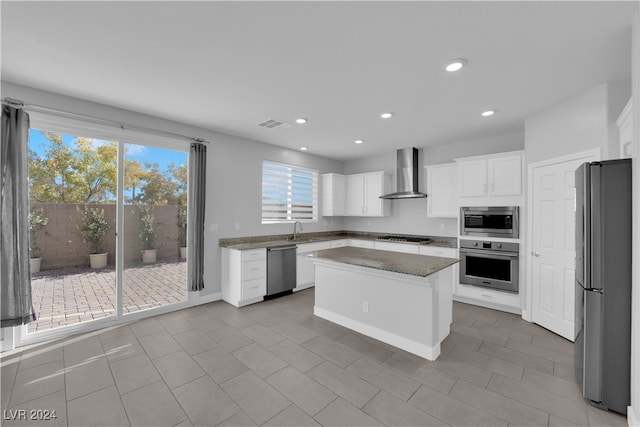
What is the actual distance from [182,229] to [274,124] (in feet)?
6.70

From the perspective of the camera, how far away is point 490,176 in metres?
3.96

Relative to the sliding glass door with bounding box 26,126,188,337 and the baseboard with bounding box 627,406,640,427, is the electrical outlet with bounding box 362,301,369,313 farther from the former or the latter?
the sliding glass door with bounding box 26,126,188,337

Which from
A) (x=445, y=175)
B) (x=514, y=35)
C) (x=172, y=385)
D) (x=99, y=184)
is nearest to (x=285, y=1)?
(x=514, y=35)

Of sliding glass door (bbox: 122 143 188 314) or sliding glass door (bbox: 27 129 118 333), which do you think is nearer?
sliding glass door (bbox: 27 129 118 333)

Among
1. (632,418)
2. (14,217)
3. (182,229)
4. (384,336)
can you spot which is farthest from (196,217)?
(632,418)

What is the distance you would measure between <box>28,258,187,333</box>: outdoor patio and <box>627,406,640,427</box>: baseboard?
180 inches

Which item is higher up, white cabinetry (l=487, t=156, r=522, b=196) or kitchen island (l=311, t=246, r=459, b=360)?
white cabinetry (l=487, t=156, r=522, b=196)

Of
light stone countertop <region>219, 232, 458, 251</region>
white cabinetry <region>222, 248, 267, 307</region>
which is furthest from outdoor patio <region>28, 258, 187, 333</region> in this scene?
light stone countertop <region>219, 232, 458, 251</region>

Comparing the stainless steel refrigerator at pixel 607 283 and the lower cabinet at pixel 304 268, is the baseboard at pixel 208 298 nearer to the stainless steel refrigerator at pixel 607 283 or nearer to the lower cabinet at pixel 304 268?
the lower cabinet at pixel 304 268

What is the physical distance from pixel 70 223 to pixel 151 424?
8.33 feet

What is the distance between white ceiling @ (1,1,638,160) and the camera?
170cm

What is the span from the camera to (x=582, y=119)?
282 cm

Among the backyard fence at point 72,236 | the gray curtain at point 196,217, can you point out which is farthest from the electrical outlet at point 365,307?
the backyard fence at point 72,236

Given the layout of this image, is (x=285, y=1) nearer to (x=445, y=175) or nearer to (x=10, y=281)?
(x=10, y=281)
